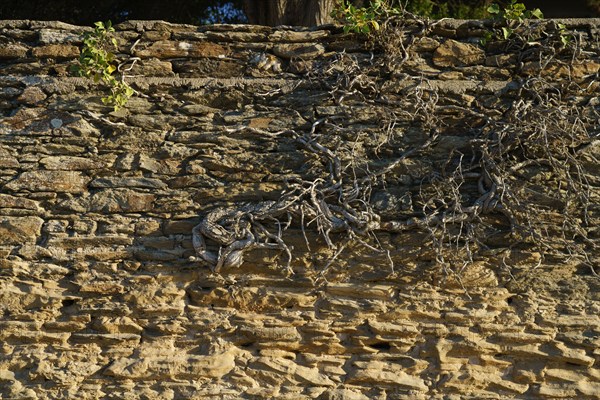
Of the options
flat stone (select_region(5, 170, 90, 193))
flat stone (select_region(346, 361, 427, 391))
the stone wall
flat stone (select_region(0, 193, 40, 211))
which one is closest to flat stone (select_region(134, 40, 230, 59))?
the stone wall

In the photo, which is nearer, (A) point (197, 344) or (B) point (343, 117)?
(A) point (197, 344)

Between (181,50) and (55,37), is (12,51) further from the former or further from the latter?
(181,50)

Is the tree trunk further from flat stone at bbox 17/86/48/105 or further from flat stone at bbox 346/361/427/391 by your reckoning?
flat stone at bbox 346/361/427/391

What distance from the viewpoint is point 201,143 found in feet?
13.8

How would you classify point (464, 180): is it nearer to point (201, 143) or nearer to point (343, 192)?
point (343, 192)

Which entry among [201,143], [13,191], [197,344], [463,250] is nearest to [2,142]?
[13,191]

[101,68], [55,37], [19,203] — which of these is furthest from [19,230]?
[55,37]

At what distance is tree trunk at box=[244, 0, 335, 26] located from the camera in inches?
217

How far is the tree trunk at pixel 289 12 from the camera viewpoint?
5.51 m

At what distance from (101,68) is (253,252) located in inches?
48.5

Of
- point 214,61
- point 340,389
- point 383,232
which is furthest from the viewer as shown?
point 214,61

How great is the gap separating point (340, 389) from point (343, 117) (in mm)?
1362

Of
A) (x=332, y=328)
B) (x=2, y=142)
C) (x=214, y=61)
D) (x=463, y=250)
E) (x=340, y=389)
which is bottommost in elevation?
(x=340, y=389)

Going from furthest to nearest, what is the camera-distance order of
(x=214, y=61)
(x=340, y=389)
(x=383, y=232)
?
(x=214, y=61) < (x=383, y=232) < (x=340, y=389)
